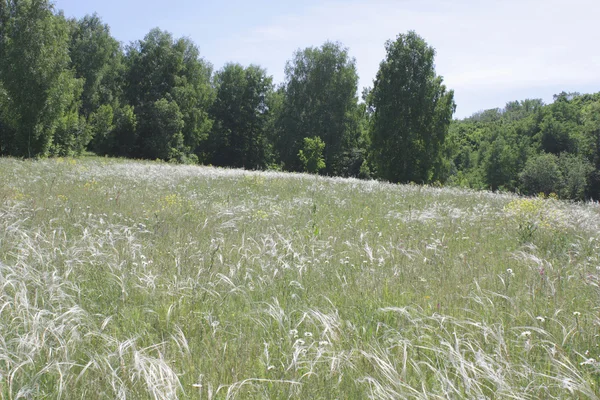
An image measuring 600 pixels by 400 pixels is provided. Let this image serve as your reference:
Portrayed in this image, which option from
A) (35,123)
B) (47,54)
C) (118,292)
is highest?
(47,54)

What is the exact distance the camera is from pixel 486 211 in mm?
9266

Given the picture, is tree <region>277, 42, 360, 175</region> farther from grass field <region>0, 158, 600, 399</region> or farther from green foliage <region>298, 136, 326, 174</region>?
grass field <region>0, 158, 600, 399</region>

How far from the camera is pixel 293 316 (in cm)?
336

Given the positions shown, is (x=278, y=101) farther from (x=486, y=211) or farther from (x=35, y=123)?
(x=486, y=211)

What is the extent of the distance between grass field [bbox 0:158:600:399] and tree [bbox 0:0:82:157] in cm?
2216

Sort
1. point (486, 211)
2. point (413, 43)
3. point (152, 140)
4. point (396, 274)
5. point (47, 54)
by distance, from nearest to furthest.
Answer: point (396, 274) → point (486, 211) → point (47, 54) → point (413, 43) → point (152, 140)

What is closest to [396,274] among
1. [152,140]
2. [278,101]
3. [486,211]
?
[486,211]

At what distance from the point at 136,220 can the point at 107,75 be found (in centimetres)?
5217

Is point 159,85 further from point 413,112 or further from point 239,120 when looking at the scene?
point 413,112

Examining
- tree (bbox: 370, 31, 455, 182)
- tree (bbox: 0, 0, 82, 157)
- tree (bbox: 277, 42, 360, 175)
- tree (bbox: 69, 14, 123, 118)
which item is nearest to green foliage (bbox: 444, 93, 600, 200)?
tree (bbox: 370, 31, 455, 182)

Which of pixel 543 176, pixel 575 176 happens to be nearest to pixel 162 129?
pixel 575 176

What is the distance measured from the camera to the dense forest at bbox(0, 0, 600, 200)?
25859 millimetres

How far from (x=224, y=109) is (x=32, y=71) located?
109 feet

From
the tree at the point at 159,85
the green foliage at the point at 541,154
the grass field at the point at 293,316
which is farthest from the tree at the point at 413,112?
the grass field at the point at 293,316
